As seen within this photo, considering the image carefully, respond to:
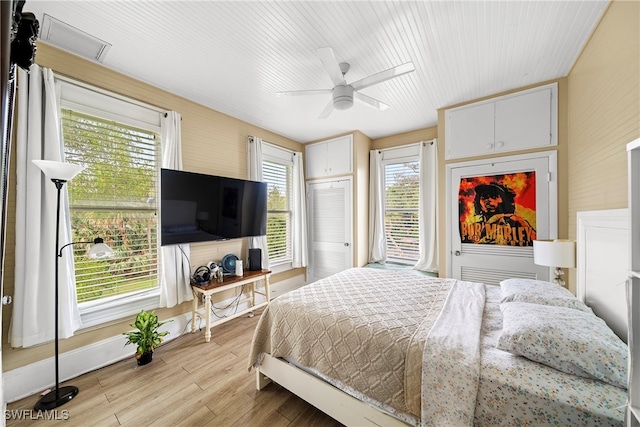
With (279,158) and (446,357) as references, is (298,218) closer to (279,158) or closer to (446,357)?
(279,158)

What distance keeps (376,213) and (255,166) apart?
6.99ft

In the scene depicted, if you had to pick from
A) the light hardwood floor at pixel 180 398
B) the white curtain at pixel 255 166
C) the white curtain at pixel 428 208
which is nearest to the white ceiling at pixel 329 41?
the white curtain at pixel 255 166

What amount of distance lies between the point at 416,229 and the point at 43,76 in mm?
4407

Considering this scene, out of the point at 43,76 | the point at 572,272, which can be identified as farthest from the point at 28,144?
the point at 572,272

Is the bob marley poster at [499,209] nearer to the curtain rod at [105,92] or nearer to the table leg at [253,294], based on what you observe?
the table leg at [253,294]

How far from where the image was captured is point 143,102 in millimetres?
2504

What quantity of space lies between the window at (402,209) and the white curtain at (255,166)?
208 centimetres

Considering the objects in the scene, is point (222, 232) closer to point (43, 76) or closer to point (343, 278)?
point (343, 278)

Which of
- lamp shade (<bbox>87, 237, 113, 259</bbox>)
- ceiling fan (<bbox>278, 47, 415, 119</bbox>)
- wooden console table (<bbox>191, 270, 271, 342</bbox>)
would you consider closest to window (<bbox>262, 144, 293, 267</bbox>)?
wooden console table (<bbox>191, 270, 271, 342</bbox>)

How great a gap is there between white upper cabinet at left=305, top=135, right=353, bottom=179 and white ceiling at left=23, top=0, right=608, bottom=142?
1.25m

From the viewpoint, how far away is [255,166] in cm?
351

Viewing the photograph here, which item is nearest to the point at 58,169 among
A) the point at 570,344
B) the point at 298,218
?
the point at 298,218

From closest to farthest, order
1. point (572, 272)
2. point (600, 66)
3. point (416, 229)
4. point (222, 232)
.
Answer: point (600, 66)
point (572, 272)
point (222, 232)
point (416, 229)

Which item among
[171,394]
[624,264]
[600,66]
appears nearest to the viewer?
[624,264]
